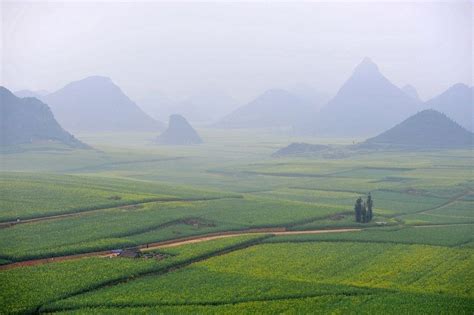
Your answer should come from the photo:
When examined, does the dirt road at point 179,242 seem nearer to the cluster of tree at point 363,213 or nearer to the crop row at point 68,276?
the crop row at point 68,276

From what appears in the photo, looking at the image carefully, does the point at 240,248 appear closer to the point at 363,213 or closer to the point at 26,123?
the point at 363,213

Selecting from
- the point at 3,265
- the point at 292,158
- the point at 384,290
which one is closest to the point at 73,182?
the point at 3,265

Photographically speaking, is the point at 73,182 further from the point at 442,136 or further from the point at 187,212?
the point at 442,136

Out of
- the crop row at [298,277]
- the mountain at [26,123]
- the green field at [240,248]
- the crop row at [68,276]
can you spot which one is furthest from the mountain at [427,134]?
the crop row at [68,276]

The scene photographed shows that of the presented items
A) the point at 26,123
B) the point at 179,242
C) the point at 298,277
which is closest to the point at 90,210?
the point at 179,242

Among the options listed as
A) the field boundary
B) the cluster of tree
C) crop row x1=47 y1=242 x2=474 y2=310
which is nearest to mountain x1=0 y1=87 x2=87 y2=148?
the field boundary
